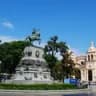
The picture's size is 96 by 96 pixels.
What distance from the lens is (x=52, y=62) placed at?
261 ft

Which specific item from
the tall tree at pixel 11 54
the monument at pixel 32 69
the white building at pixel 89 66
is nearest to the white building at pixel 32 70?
the monument at pixel 32 69

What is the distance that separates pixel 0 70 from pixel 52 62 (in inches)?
654

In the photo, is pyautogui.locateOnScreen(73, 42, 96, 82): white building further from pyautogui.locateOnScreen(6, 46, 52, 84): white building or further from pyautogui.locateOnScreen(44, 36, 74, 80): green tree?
pyautogui.locateOnScreen(6, 46, 52, 84): white building

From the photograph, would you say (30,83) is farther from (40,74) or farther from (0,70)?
(0,70)

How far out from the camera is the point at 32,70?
147 ft

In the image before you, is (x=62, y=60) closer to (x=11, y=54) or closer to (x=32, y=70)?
(x=11, y=54)

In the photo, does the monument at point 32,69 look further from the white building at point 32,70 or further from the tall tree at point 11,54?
the tall tree at point 11,54

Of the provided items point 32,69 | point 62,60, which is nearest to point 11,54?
point 62,60

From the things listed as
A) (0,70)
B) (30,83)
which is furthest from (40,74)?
(0,70)

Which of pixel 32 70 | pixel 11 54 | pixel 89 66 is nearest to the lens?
pixel 32 70

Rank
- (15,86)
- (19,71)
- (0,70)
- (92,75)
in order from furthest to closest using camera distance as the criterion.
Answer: (92,75) → (0,70) → (19,71) → (15,86)

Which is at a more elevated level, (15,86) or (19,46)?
(19,46)

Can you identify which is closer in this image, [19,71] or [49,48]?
[19,71]

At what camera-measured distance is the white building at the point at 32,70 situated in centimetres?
4466
